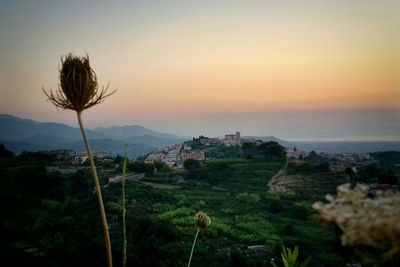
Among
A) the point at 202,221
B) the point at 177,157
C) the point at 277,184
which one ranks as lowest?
the point at 277,184

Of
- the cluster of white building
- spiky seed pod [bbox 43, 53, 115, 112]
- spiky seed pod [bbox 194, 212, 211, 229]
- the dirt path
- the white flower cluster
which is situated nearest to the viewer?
the white flower cluster

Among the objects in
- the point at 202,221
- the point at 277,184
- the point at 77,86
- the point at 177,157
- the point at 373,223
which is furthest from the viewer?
the point at 177,157

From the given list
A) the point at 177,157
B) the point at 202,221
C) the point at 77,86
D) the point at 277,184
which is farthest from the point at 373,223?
the point at 177,157

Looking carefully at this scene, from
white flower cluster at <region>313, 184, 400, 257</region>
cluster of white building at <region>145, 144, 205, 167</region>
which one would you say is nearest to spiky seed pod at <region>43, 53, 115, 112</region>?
white flower cluster at <region>313, 184, 400, 257</region>

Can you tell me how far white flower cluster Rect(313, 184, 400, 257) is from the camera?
0.72 metres

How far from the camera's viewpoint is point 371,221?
0.72m

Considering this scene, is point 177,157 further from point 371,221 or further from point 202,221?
point 371,221

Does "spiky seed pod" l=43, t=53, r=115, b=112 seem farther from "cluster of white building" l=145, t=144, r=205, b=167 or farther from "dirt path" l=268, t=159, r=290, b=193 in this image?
"cluster of white building" l=145, t=144, r=205, b=167

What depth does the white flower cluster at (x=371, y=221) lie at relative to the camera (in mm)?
717

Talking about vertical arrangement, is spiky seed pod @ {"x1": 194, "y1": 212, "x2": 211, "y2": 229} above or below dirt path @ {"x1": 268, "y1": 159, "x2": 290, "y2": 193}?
above

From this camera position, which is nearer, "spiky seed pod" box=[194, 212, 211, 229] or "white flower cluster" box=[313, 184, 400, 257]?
"white flower cluster" box=[313, 184, 400, 257]

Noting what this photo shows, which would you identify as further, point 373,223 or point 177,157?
point 177,157

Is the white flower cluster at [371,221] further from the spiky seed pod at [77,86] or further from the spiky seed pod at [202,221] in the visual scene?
the spiky seed pod at [202,221]

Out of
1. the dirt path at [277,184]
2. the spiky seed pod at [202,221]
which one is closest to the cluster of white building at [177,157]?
the dirt path at [277,184]
